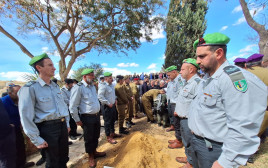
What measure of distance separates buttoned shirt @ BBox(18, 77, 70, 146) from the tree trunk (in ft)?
22.2

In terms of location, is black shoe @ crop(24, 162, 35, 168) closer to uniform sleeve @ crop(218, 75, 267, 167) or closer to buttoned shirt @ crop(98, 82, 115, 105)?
buttoned shirt @ crop(98, 82, 115, 105)

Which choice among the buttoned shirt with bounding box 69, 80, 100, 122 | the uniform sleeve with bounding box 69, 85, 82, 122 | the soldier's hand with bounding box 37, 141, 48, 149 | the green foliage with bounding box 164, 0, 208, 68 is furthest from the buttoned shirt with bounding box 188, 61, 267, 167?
the green foliage with bounding box 164, 0, 208, 68

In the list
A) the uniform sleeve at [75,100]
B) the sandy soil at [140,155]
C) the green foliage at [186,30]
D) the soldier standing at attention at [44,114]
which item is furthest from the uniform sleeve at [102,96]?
the green foliage at [186,30]

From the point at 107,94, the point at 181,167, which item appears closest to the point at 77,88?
the point at 107,94

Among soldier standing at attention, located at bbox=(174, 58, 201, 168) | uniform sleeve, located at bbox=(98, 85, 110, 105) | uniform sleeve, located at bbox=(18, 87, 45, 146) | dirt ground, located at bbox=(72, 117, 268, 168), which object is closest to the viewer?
uniform sleeve, located at bbox=(18, 87, 45, 146)

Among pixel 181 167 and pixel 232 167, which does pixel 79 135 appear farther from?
pixel 232 167

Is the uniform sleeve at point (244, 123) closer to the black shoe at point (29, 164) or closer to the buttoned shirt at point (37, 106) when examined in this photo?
the buttoned shirt at point (37, 106)

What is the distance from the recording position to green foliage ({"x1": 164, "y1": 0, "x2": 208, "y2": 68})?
621 inches

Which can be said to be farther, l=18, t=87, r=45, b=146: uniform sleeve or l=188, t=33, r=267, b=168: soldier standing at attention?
l=18, t=87, r=45, b=146: uniform sleeve

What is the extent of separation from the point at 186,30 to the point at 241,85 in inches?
716

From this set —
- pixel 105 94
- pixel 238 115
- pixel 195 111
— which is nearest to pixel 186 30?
pixel 105 94

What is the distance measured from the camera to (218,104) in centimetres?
113

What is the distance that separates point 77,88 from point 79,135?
9.45 feet

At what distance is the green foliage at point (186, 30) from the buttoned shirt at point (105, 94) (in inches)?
547
